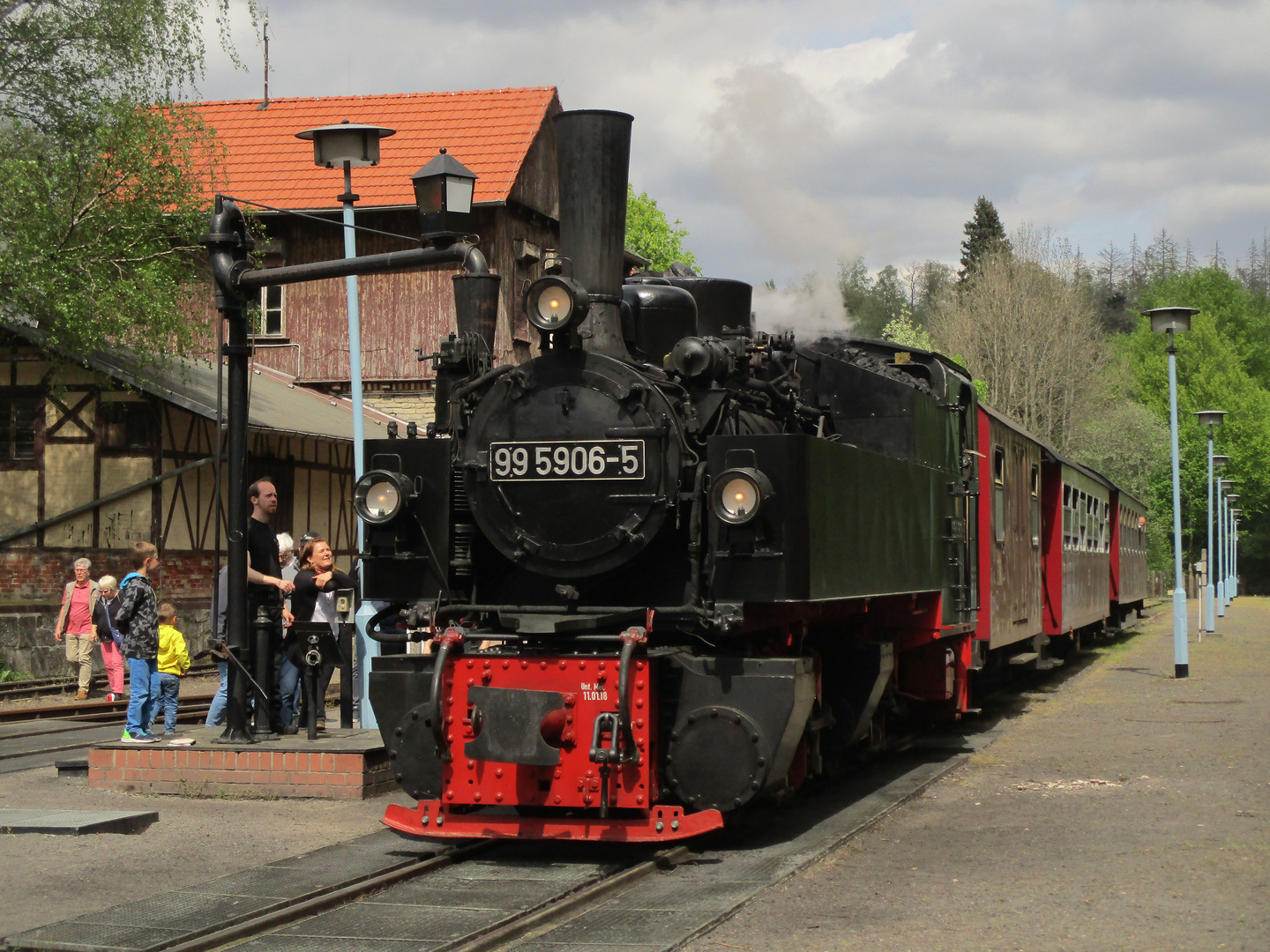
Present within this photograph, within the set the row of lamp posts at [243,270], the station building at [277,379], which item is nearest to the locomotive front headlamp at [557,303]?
the row of lamp posts at [243,270]

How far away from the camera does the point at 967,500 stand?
36.2 feet

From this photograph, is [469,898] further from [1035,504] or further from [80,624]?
[80,624]

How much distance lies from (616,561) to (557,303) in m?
1.29

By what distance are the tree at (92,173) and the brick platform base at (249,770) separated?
8.44 meters

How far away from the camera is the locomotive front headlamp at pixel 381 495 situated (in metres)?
7.53

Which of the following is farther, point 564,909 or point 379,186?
point 379,186

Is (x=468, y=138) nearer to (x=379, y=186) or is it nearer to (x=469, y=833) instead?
(x=379, y=186)

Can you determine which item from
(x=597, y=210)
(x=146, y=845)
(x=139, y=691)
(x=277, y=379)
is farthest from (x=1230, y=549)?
(x=146, y=845)

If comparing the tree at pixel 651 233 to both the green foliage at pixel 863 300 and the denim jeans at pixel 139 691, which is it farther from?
the denim jeans at pixel 139 691

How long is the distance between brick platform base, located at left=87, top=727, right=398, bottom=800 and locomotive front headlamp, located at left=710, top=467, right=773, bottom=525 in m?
3.29

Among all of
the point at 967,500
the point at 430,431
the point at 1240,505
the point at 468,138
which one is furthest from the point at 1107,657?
the point at 1240,505

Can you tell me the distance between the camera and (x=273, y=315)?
27.7 meters

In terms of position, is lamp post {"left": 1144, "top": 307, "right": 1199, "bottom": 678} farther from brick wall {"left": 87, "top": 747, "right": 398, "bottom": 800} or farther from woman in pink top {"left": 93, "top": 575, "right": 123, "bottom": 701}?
woman in pink top {"left": 93, "top": 575, "right": 123, "bottom": 701}

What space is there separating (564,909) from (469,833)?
106 centimetres
